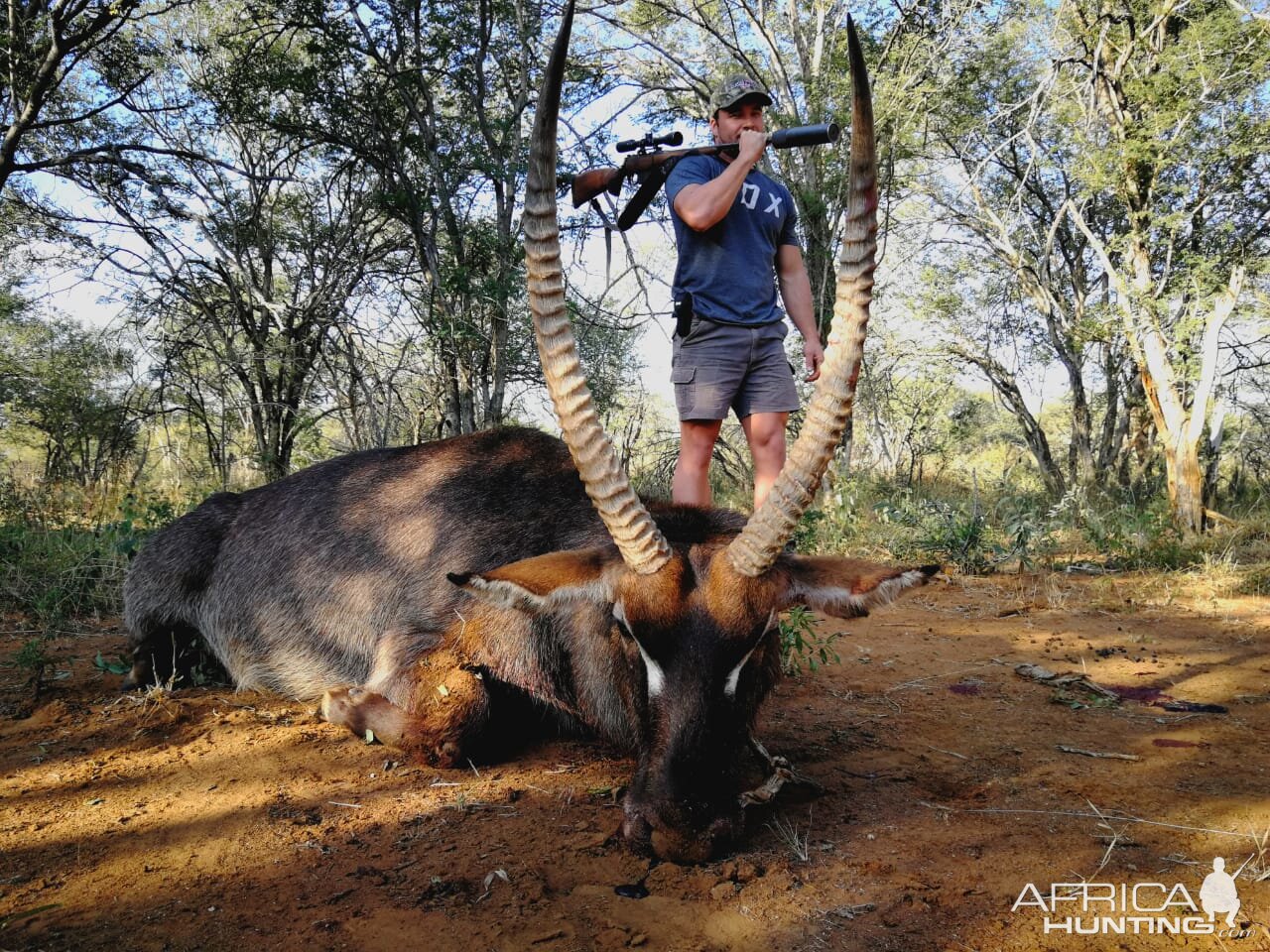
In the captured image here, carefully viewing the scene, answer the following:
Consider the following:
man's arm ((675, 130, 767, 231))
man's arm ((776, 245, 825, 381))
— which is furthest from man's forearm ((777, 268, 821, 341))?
man's arm ((675, 130, 767, 231))

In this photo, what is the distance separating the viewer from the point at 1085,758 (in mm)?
3742

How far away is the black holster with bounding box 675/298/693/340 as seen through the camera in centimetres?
482

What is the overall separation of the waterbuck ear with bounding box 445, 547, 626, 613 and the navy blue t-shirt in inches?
81.8

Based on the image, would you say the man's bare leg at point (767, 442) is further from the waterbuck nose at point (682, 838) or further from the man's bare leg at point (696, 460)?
the waterbuck nose at point (682, 838)

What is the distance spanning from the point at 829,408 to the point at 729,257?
213 centimetres

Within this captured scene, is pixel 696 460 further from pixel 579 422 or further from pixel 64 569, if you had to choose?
pixel 64 569

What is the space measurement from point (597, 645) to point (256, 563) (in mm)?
2692

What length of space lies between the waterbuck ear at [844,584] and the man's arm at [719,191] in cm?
223

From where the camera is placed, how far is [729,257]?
15.7 feet

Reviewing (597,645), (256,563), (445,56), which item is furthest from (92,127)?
(597,645)

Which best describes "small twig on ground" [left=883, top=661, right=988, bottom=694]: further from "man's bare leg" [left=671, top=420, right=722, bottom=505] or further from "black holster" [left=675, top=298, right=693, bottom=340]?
"black holster" [left=675, top=298, right=693, bottom=340]

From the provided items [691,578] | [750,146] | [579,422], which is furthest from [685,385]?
[691,578]

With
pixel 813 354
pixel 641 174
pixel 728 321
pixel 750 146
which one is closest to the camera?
pixel 750 146

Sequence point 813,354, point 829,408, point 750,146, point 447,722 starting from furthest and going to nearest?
point 813,354 → point 750,146 → point 447,722 → point 829,408
